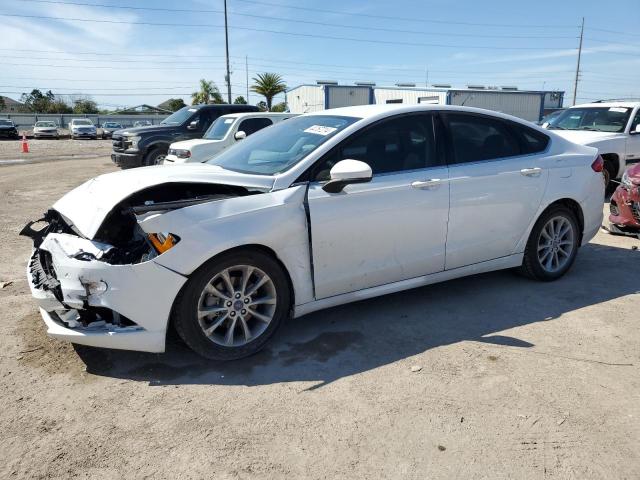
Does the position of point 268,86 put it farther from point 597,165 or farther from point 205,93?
point 597,165

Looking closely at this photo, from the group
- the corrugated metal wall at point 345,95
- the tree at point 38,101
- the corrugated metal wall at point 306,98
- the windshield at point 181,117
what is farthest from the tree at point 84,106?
the windshield at point 181,117

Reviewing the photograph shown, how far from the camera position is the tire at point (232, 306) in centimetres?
331

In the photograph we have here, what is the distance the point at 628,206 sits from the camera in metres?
6.82

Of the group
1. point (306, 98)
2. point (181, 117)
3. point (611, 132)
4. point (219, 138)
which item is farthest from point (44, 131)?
point (611, 132)

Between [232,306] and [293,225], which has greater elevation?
[293,225]

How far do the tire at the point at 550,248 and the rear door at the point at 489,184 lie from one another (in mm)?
231

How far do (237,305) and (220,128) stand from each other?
8833 millimetres

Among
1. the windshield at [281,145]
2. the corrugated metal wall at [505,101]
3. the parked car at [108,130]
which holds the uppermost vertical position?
the corrugated metal wall at [505,101]

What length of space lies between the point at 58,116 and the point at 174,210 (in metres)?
63.7

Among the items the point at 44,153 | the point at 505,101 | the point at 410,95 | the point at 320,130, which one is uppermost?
the point at 410,95

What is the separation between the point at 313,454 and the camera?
261cm

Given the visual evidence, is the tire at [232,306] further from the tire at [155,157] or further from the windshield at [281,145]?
the tire at [155,157]

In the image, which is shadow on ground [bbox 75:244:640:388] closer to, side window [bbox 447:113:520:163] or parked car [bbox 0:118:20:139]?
side window [bbox 447:113:520:163]

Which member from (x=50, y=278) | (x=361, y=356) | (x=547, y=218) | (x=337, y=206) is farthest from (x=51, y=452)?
(x=547, y=218)
